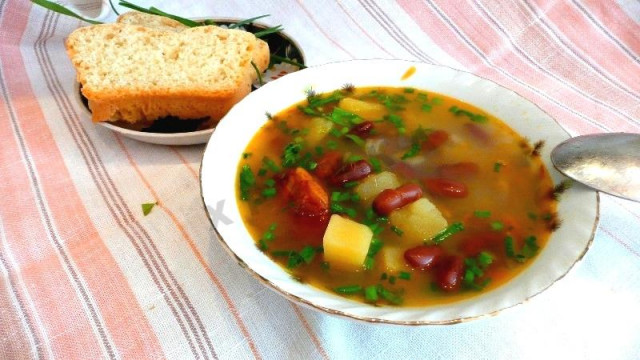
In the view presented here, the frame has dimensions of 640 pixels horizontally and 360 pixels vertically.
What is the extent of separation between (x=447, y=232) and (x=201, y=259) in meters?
0.96

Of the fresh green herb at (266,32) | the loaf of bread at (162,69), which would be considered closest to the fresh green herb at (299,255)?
the loaf of bread at (162,69)

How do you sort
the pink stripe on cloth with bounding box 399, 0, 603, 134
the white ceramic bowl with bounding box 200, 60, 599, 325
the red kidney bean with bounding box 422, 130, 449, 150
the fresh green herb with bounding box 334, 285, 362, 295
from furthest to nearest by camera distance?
the pink stripe on cloth with bounding box 399, 0, 603, 134, the red kidney bean with bounding box 422, 130, 449, 150, the fresh green herb with bounding box 334, 285, 362, 295, the white ceramic bowl with bounding box 200, 60, 599, 325

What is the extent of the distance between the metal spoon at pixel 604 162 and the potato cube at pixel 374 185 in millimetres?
616

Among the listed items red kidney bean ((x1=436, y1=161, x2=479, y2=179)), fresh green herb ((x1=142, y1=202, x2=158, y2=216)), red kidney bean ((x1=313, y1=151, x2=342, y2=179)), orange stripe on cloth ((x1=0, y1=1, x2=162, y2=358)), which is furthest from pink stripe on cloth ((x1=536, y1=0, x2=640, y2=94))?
orange stripe on cloth ((x1=0, y1=1, x2=162, y2=358))

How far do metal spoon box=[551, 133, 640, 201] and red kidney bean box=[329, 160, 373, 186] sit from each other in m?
0.72

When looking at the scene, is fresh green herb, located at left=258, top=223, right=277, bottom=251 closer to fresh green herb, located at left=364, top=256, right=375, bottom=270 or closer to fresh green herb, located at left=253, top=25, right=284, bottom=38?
fresh green herb, located at left=364, top=256, right=375, bottom=270

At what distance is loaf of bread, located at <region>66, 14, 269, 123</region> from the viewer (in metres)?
2.43

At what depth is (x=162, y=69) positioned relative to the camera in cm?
254

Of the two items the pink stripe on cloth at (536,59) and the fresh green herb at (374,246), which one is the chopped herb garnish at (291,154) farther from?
the pink stripe on cloth at (536,59)

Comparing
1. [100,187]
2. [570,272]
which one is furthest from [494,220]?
[100,187]

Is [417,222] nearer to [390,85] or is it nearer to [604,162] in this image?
[604,162]

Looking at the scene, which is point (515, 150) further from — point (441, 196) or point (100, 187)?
point (100, 187)

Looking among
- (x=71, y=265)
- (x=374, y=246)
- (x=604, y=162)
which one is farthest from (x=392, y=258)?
(x=71, y=265)

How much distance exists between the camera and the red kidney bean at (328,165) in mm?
1986
